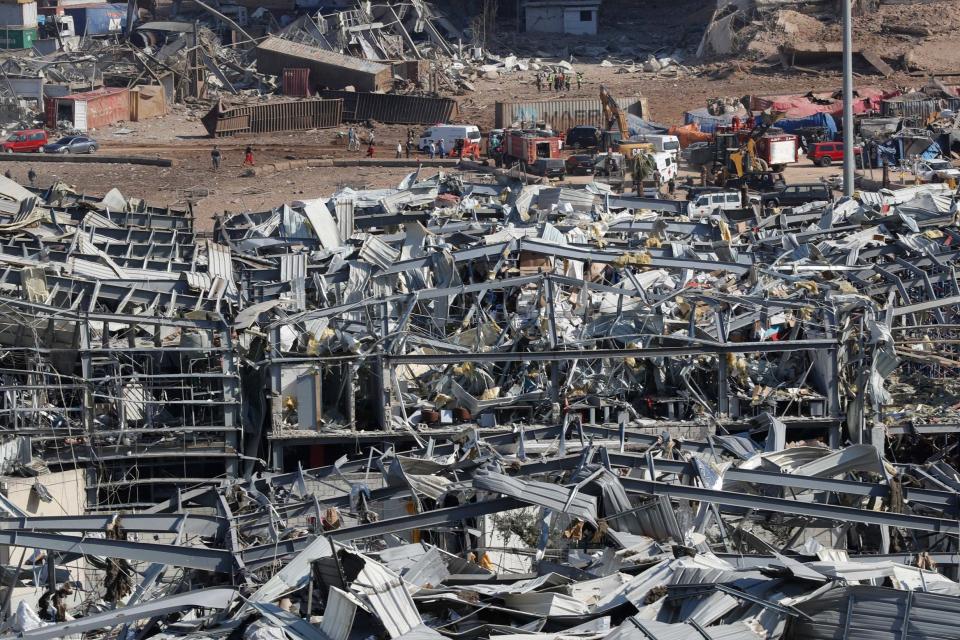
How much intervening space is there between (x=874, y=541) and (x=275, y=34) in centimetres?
5600

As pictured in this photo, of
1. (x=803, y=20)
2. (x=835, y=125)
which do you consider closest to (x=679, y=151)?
(x=835, y=125)

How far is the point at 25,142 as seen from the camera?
45.2 metres

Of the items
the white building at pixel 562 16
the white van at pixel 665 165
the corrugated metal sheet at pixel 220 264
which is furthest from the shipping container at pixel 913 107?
the corrugated metal sheet at pixel 220 264

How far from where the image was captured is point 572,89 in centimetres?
5653

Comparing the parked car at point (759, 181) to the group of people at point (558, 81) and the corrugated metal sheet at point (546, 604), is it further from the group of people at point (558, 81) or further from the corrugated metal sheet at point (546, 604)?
the corrugated metal sheet at point (546, 604)

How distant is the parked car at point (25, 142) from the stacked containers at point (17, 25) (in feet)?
77.3

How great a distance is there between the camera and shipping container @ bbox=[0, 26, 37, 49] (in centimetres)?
6731

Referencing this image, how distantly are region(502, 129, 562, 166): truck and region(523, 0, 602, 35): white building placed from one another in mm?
27951

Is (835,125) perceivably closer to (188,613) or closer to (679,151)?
(679,151)

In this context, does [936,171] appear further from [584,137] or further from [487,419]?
[487,419]

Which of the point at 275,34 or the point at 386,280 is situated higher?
the point at 275,34

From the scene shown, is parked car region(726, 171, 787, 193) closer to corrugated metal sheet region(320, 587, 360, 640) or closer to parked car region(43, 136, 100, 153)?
parked car region(43, 136, 100, 153)

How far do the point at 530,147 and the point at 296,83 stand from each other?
65.2 feet

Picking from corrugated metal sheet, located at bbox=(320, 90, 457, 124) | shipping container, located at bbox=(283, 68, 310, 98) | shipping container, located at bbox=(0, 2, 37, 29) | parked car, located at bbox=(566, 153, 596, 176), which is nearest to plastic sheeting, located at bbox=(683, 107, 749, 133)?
parked car, located at bbox=(566, 153, 596, 176)
